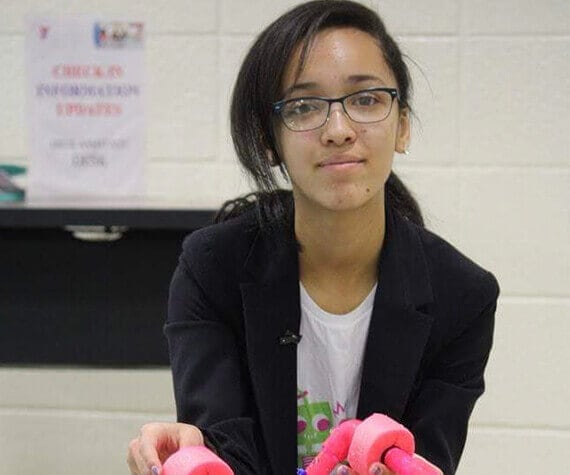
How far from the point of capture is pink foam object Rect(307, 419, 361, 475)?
2.92 ft

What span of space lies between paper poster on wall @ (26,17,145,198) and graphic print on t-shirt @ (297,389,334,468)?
1045 millimetres

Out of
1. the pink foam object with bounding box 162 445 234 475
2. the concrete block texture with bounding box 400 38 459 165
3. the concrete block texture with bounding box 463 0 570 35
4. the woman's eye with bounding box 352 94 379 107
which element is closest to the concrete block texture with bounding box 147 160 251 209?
the concrete block texture with bounding box 400 38 459 165

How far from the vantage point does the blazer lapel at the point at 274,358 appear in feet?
3.57

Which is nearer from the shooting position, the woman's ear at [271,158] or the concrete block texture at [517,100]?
the woman's ear at [271,158]

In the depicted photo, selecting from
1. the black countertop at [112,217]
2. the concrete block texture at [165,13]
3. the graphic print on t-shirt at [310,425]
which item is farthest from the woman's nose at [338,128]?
the concrete block texture at [165,13]

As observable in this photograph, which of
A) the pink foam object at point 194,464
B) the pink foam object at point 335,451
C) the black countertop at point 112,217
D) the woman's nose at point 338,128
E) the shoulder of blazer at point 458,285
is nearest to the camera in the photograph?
the pink foam object at point 194,464

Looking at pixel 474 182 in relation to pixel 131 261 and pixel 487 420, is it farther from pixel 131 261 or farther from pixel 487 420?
pixel 131 261

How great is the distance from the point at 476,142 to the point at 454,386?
0.98m

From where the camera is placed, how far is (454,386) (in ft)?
3.67

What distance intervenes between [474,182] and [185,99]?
69cm

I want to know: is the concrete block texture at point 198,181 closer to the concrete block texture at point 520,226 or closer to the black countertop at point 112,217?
the black countertop at point 112,217

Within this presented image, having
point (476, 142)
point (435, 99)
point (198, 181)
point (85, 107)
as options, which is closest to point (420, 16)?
point (435, 99)

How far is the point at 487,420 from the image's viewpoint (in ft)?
6.64

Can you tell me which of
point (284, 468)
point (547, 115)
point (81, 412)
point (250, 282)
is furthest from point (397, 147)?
point (81, 412)
